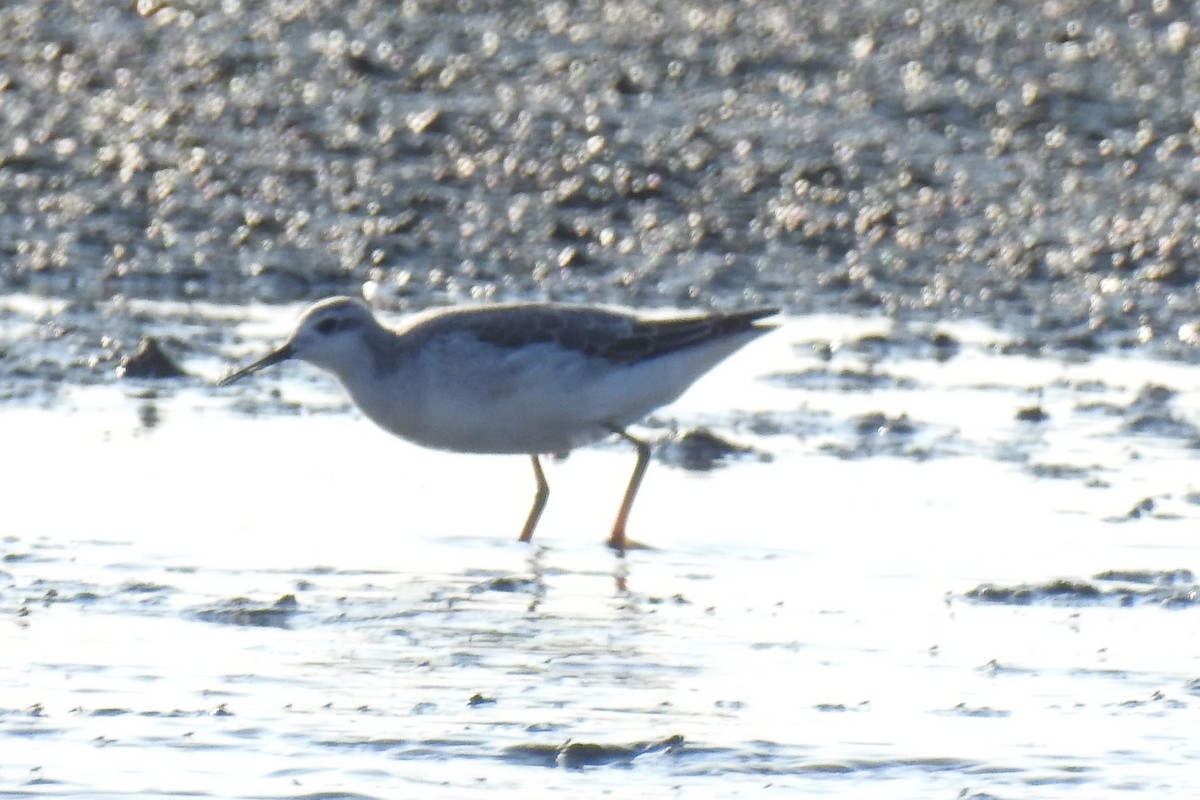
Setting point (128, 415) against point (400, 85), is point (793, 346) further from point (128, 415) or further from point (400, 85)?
point (400, 85)

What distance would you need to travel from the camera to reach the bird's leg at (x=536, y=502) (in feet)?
25.8

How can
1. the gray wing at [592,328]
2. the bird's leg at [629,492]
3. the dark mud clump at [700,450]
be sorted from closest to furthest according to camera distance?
the bird's leg at [629,492] → the gray wing at [592,328] → the dark mud clump at [700,450]

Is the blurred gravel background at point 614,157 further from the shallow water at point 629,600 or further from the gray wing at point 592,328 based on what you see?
the gray wing at point 592,328

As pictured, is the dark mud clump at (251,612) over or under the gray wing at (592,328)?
under

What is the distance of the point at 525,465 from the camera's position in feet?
30.8

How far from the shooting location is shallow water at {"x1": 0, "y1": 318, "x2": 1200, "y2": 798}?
217 inches

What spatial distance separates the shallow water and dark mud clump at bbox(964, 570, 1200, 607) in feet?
0.05

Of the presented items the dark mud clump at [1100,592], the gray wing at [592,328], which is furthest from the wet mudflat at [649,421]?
the gray wing at [592,328]

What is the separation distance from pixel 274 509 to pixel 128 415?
1544 millimetres

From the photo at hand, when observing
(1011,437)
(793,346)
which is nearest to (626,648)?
(1011,437)

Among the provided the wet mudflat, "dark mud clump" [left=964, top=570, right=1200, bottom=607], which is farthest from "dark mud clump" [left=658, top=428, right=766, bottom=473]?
"dark mud clump" [left=964, top=570, right=1200, bottom=607]

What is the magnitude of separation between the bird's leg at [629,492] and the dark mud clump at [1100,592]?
1.26m

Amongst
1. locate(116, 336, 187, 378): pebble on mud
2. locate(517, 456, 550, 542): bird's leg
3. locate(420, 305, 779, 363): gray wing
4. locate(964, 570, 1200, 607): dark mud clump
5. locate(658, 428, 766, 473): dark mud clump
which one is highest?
locate(420, 305, 779, 363): gray wing

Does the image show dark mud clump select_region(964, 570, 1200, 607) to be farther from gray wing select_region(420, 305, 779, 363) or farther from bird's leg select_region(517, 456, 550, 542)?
gray wing select_region(420, 305, 779, 363)
